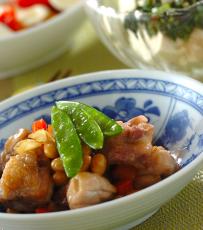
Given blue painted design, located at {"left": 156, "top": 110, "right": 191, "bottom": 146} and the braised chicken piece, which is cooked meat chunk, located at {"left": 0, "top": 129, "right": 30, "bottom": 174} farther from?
blue painted design, located at {"left": 156, "top": 110, "right": 191, "bottom": 146}

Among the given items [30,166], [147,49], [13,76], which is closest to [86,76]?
[147,49]

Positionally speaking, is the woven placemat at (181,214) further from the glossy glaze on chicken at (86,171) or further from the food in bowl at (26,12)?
the food in bowl at (26,12)

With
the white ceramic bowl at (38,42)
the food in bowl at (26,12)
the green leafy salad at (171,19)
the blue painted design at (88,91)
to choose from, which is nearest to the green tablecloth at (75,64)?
the white ceramic bowl at (38,42)

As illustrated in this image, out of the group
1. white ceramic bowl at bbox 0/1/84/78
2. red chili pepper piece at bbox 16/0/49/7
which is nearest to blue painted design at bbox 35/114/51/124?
white ceramic bowl at bbox 0/1/84/78

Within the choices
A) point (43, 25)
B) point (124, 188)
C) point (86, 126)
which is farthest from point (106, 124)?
point (43, 25)

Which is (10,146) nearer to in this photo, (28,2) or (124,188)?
(124,188)

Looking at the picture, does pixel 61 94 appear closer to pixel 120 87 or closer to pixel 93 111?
pixel 120 87
